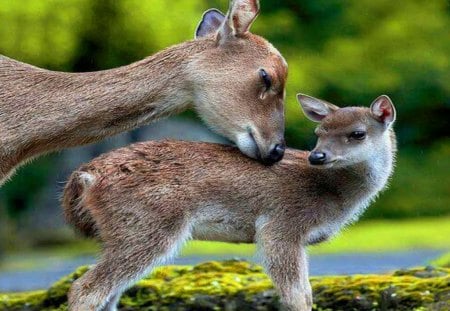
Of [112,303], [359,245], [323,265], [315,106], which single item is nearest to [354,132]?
[315,106]

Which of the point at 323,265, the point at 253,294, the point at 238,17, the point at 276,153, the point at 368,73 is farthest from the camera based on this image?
the point at 368,73

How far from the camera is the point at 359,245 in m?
23.2

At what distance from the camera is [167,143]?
32.4 feet

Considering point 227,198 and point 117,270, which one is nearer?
point 117,270

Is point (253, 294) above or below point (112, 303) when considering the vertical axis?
above

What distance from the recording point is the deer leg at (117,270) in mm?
9289

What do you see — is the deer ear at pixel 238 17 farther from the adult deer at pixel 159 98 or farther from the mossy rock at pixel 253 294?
the mossy rock at pixel 253 294

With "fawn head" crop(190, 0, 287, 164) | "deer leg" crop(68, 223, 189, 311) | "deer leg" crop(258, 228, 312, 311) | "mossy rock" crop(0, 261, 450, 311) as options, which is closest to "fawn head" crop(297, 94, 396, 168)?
"fawn head" crop(190, 0, 287, 164)

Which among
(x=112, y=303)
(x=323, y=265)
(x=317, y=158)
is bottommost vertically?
(x=112, y=303)

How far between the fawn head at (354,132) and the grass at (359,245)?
10.8 metres

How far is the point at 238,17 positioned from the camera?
9812 mm

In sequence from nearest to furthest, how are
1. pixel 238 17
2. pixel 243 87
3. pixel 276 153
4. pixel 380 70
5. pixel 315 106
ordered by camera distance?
1. pixel 276 153
2. pixel 243 87
3. pixel 238 17
4. pixel 315 106
5. pixel 380 70

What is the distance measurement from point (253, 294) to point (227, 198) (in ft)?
3.84

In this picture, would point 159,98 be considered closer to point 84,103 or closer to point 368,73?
point 84,103
